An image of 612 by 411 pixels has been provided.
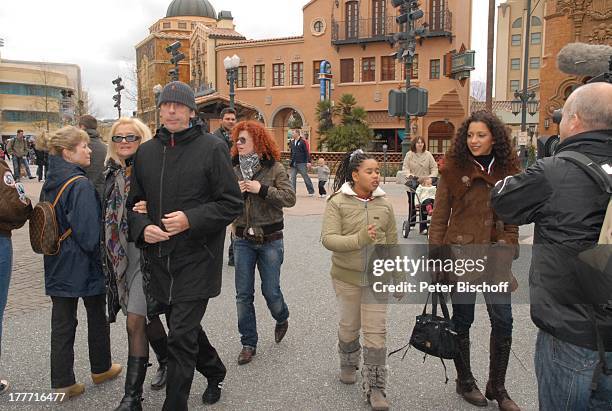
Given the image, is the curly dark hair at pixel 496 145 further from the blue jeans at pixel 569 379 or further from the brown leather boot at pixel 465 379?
the blue jeans at pixel 569 379

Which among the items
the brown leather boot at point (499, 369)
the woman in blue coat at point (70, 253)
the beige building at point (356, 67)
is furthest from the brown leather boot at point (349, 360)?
the beige building at point (356, 67)

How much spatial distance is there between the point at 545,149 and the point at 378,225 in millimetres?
1164

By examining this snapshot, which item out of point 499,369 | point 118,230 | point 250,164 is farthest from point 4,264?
point 499,369

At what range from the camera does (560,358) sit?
7.61 feet

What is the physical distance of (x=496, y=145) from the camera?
364 cm

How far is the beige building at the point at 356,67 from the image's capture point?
35906 millimetres

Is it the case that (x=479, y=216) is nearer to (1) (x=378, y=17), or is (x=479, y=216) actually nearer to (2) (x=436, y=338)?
(2) (x=436, y=338)

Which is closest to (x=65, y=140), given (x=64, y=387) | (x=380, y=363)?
(x=64, y=387)

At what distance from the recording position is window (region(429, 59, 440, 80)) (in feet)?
119

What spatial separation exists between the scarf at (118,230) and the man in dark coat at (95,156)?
2.04m

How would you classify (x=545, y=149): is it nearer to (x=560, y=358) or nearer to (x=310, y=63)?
(x=560, y=358)

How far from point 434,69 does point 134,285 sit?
35.6 m

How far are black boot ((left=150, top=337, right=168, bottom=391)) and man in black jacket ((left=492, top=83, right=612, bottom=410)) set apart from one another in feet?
8.23

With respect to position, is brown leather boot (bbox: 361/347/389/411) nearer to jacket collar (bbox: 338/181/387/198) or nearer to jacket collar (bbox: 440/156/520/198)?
jacket collar (bbox: 338/181/387/198)
